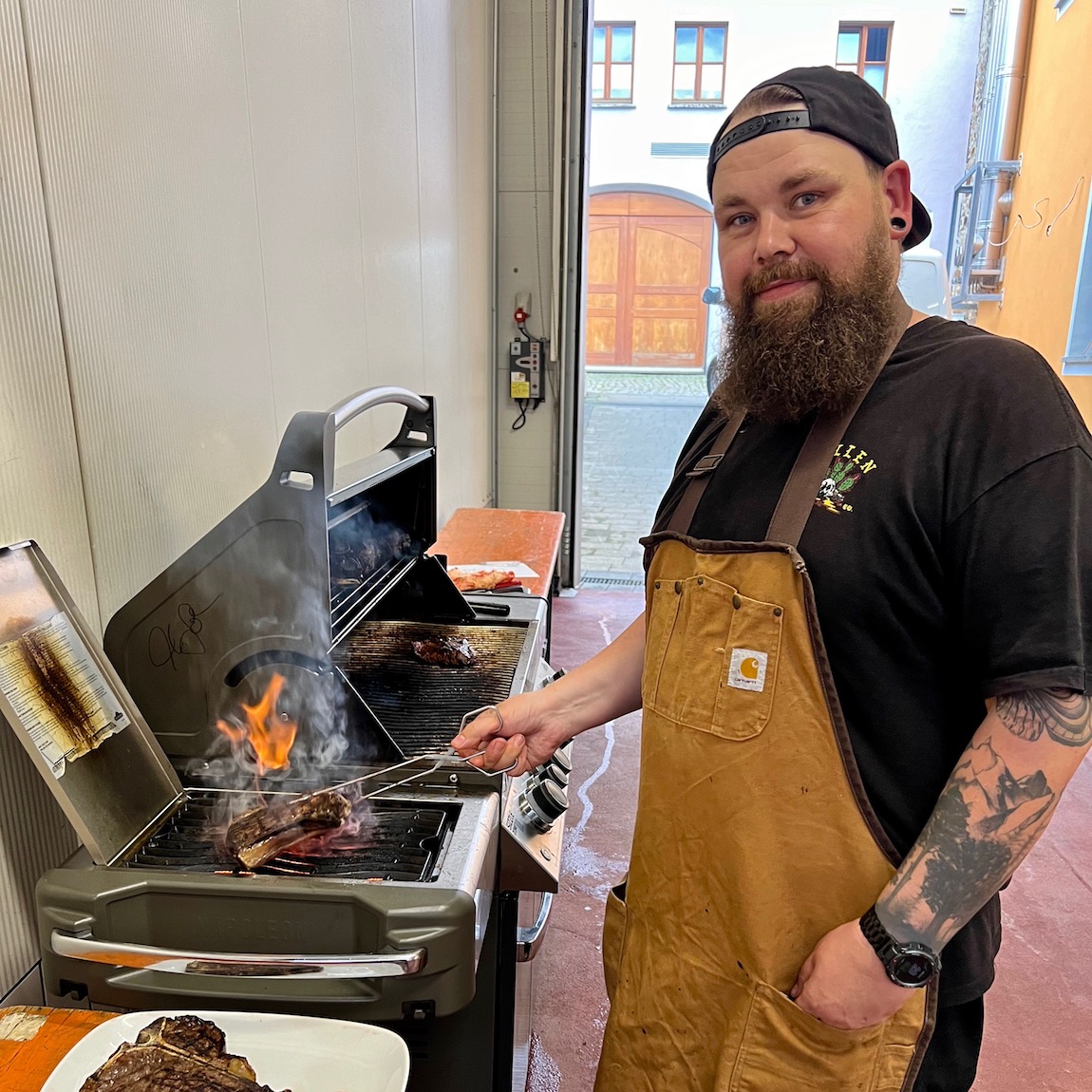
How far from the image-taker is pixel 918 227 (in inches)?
52.7

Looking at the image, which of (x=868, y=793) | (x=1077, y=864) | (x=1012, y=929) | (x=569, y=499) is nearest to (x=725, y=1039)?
(x=868, y=793)

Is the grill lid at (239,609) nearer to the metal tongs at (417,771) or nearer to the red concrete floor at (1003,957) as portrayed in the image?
the metal tongs at (417,771)

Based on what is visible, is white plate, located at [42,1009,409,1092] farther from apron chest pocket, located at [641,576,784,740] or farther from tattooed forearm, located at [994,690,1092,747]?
tattooed forearm, located at [994,690,1092,747]

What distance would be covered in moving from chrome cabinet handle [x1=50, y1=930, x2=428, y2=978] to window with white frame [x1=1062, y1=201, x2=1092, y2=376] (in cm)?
577

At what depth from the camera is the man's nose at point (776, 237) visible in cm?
120

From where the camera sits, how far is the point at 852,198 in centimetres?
118

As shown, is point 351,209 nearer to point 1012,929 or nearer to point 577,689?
point 577,689

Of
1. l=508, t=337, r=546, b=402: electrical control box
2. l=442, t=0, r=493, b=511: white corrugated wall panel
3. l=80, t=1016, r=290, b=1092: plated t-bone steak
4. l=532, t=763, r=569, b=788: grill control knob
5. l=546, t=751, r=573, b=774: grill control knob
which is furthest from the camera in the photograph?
l=508, t=337, r=546, b=402: electrical control box

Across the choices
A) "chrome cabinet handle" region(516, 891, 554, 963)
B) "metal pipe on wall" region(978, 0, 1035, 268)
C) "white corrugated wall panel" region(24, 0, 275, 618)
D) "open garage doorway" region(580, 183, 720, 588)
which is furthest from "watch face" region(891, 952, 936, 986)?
"metal pipe on wall" region(978, 0, 1035, 268)

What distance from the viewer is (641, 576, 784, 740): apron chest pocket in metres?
1.12

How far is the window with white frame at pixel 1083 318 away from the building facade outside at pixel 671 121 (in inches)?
75.2

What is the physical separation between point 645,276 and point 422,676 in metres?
6.29

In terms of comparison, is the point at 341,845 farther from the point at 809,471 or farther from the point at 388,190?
the point at 388,190

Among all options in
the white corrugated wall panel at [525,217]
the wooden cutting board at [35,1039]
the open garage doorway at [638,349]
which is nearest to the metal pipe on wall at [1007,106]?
the open garage doorway at [638,349]
